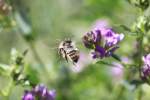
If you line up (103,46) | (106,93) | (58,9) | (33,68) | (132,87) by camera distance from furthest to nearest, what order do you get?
(58,9)
(106,93)
(33,68)
(132,87)
(103,46)

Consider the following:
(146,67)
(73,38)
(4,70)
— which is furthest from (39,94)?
(73,38)

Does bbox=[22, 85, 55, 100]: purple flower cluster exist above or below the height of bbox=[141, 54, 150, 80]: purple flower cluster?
above

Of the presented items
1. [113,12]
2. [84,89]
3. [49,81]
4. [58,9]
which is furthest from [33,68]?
[58,9]

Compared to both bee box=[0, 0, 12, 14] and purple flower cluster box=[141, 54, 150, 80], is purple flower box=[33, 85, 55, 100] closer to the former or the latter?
purple flower cluster box=[141, 54, 150, 80]

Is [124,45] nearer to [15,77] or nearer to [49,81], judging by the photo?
[49,81]

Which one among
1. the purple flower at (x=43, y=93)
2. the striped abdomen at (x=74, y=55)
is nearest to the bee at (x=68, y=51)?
the striped abdomen at (x=74, y=55)

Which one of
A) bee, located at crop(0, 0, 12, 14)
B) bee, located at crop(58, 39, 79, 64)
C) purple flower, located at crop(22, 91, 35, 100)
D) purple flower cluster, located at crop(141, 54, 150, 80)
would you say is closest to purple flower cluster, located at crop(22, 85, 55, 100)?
purple flower, located at crop(22, 91, 35, 100)
